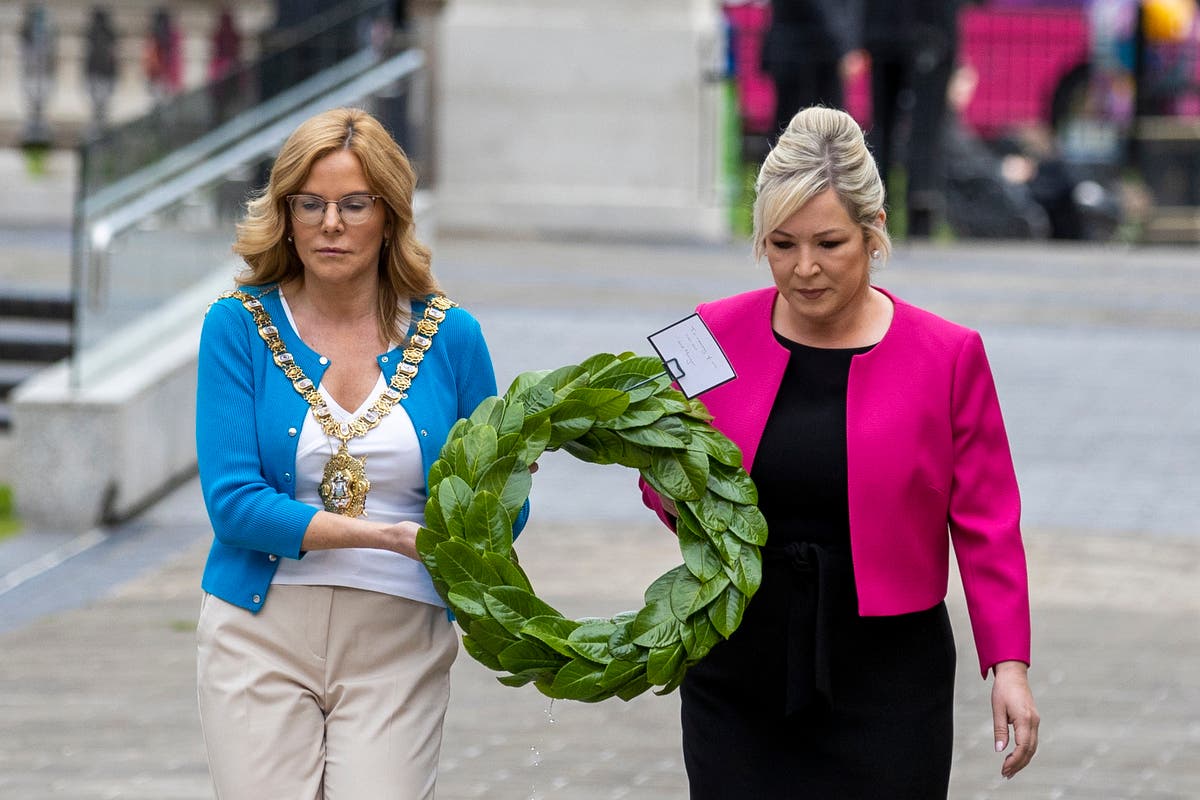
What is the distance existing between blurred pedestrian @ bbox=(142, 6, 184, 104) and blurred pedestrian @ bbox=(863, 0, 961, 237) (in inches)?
278

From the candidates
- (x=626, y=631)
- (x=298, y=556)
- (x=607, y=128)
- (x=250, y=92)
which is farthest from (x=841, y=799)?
(x=607, y=128)

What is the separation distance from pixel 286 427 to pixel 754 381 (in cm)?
83

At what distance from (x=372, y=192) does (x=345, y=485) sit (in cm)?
52

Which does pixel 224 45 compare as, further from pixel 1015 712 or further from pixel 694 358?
pixel 1015 712

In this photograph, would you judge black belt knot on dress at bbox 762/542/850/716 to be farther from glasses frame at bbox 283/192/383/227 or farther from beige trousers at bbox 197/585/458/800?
glasses frame at bbox 283/192/383/227

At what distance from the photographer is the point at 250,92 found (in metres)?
13.2

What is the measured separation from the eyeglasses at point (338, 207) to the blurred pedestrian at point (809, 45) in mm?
17044

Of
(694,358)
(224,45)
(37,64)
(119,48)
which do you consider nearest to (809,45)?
(224,45)

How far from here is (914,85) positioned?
2172cm

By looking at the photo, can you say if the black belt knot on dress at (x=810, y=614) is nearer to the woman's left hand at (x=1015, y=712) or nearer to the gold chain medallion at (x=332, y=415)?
the woman's left hand at (x=1015, y=712)

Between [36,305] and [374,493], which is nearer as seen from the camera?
[374,493]

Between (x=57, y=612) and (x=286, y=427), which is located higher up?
(x=286, y=427)

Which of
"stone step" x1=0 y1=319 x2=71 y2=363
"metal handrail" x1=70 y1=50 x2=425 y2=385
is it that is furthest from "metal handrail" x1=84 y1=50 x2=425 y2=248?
"stone step" x1=0 y1=319 x2=71 y2=363

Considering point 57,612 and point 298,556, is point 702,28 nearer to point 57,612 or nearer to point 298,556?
point 57,612
